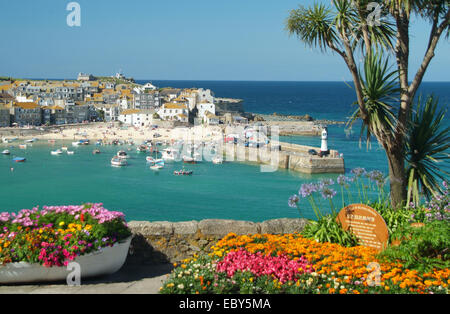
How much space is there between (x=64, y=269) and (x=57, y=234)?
505 millimetres

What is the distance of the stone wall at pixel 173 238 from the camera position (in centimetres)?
721

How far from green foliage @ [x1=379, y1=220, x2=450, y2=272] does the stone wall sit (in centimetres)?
245

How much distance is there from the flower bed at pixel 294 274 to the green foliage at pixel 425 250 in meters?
0.14

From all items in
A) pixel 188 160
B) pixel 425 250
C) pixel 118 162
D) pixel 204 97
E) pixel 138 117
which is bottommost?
pixel 118 162

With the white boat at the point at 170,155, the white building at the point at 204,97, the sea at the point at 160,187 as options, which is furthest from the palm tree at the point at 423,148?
the white building at the point at 204,97

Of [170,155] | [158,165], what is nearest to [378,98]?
[158,165]

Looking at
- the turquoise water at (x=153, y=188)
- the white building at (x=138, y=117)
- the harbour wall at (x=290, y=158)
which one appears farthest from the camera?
the white building at (x=138, y=117)

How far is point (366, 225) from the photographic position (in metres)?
6.98

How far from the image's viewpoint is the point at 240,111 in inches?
4291

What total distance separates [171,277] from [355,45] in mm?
5426

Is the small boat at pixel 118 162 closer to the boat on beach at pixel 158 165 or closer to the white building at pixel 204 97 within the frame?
the boat on beach at pixel 158 165

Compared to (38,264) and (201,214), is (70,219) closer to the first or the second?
(38,264)
